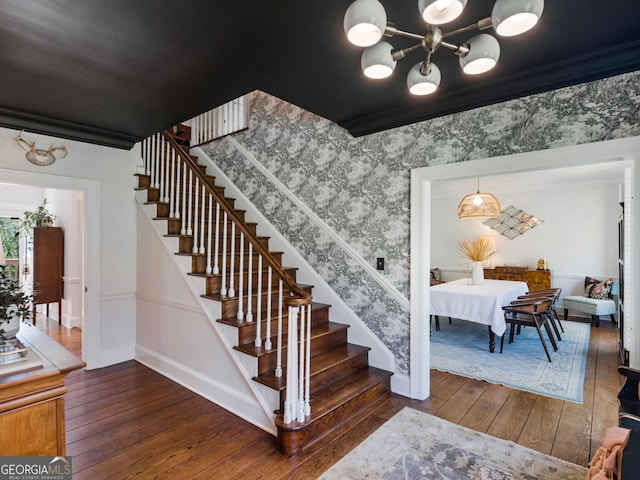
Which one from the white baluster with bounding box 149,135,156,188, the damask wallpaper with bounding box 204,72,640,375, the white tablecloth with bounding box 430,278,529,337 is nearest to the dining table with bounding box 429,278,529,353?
the white tablecloth with bounding box 430,278,529,337

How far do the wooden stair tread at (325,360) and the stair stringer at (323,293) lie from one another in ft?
0.37

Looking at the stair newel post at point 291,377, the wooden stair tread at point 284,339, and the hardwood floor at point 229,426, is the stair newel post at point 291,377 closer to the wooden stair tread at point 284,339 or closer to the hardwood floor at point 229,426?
the hardwood floor at point 229,426

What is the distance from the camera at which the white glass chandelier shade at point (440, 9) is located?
1.11 meters

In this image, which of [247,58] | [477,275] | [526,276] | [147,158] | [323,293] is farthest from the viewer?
[526,276]

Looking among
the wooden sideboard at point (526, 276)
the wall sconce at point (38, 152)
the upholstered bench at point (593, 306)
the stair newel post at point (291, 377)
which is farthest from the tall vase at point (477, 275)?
the wall sconce at point (38, 152)

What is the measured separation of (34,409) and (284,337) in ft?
6.08

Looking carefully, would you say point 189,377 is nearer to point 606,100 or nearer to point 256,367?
point 256,367

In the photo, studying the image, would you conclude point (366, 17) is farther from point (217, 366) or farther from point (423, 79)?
Result: point (217, 366)

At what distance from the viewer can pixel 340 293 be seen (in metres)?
3.43

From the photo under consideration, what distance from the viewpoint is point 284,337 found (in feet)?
9.68

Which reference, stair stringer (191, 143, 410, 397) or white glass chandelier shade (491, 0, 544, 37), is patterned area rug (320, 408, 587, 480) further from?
white glass chandelier shade (491, 0, 544, 37)

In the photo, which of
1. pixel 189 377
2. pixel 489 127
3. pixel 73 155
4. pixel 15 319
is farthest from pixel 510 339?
pixel 73 155

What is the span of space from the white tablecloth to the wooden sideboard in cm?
188

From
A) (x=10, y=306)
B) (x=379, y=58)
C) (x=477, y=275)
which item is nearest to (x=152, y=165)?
(x=10, y=306)
